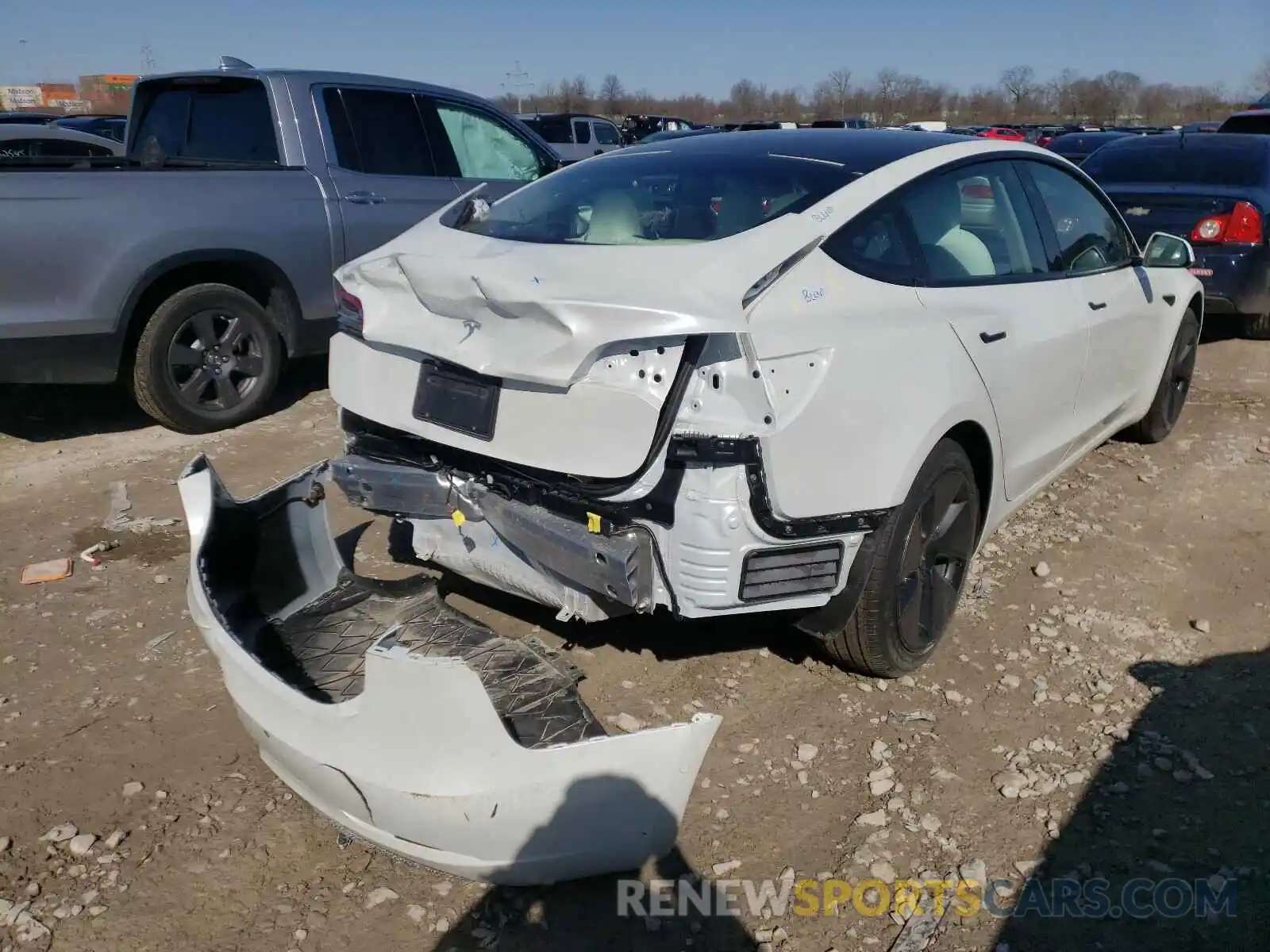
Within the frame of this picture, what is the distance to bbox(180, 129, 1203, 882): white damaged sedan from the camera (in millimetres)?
2324

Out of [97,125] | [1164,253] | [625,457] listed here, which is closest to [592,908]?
[625,457]

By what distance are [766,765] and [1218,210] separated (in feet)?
20.8

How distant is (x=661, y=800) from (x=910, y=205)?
1.95 metres

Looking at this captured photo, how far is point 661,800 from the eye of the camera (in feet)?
7.64

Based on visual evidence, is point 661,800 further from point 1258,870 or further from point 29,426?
point 29,426

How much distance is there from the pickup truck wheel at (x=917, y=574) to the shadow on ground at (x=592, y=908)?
3.07ft

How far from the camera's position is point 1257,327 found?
8.26 m

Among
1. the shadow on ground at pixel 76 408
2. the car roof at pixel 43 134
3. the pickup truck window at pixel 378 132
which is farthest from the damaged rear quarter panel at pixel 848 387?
the car roof at pixel 43 134

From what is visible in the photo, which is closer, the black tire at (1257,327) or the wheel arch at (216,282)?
the wheel arch at (216,282)

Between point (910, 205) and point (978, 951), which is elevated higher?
point (910, 205)

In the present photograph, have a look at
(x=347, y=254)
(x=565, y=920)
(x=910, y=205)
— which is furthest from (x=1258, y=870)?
(x=347, y=254)

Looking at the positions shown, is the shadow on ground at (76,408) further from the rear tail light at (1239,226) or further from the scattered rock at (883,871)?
the rear tail light at (1239,226)

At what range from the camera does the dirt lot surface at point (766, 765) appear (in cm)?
239

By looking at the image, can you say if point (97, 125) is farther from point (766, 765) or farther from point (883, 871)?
point (883, 871)
